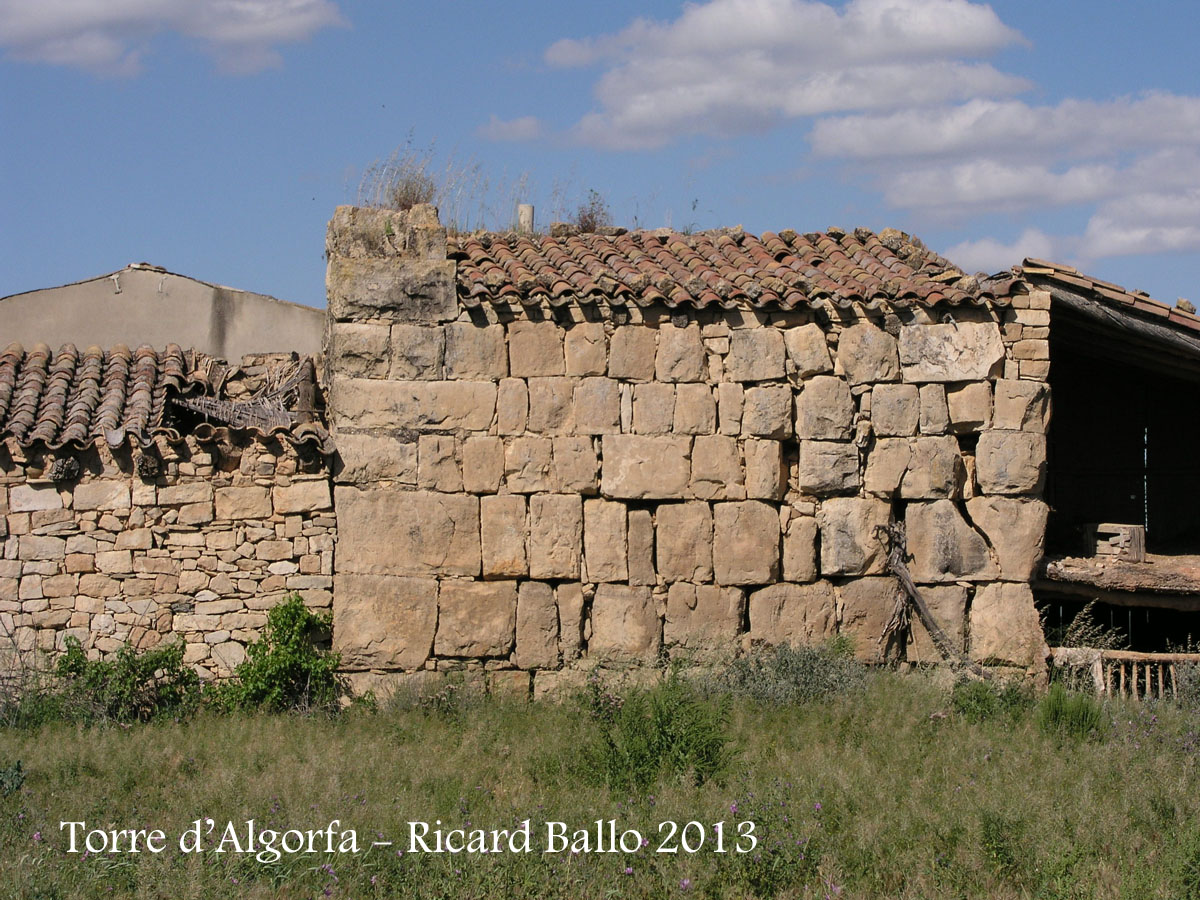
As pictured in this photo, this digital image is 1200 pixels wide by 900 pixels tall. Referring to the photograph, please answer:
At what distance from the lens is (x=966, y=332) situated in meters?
10.5

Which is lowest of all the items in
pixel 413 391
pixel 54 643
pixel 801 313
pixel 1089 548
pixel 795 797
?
pixel 795 797

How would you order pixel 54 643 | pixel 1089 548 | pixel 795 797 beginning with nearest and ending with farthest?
1. pixel 795 797
2. pixel 54 643
3. pixel 1089 548

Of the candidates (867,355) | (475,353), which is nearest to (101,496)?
(475,353)

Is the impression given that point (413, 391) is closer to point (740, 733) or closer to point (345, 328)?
point (345, 328)

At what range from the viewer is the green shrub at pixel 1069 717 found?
8.91 metres

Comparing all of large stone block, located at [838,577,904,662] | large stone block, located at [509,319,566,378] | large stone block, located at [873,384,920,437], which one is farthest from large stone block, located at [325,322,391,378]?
large stone block, located at [838,577,904,662]

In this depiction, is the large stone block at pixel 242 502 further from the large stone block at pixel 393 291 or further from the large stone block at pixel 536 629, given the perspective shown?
the large stone block at pixel 536 629

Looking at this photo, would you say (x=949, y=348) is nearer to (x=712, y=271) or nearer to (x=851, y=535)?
(x=851, y=535)

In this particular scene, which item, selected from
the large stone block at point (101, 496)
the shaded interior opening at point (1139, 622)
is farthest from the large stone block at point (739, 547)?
the large stone block at point (101, 496)

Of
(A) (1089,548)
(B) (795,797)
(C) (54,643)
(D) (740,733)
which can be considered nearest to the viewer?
(B) (795,797)

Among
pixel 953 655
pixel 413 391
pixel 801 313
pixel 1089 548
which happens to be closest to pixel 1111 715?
pixel 953 655

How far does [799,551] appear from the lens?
10.4 metres

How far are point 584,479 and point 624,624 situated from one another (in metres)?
1.30

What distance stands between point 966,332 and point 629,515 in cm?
338
